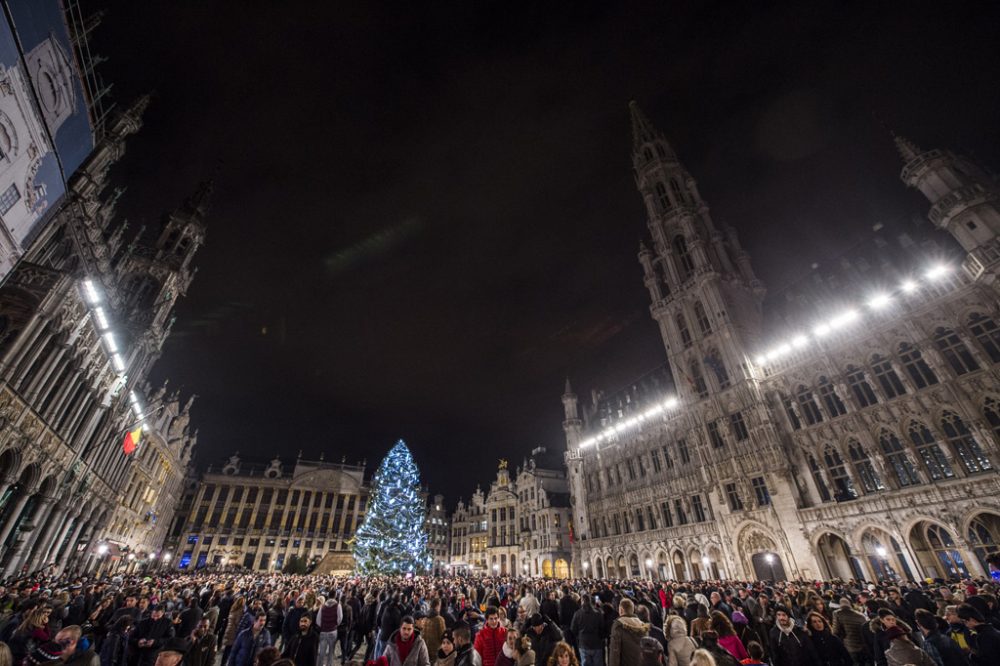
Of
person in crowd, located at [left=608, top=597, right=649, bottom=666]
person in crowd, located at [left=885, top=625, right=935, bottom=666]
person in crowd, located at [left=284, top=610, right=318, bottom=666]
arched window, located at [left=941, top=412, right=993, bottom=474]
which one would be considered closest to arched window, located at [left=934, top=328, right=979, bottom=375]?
arched window, located at [left=941, top=412, right=993, bottom=474]

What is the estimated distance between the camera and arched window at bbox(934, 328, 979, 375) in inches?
888

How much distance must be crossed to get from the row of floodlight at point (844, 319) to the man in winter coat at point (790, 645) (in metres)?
28.9

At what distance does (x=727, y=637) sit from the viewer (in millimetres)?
6184

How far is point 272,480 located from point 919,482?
89456 millimetres

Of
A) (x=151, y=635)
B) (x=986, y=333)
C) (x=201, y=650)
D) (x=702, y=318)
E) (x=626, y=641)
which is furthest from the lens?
(x=702, y=318)

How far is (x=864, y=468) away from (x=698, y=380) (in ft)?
46.9

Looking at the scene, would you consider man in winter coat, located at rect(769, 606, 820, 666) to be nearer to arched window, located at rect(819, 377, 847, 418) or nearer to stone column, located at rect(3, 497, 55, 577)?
arched window, located at rect(819, 377, 847, 418)

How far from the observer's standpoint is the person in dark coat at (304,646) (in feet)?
23.6

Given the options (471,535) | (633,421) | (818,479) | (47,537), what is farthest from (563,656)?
(471,535)

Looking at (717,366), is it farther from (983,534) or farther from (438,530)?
(438,530)

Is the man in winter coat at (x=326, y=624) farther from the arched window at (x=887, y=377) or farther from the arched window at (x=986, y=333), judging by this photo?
the arched window at (x=986, y=333)

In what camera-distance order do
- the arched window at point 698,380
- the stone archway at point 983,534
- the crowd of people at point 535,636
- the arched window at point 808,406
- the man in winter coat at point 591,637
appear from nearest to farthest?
1. the crowd of people at point 535,636
2. the man in winter coat at point 591,637
3. the stone archway at point 983,534
4. the arched window at point 808,406
5. the arched window at point 698,380

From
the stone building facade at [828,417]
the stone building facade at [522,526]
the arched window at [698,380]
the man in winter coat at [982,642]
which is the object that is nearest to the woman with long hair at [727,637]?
the man in winter coat at [982,642]

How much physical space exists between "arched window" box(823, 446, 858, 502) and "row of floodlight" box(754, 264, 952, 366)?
784cm
